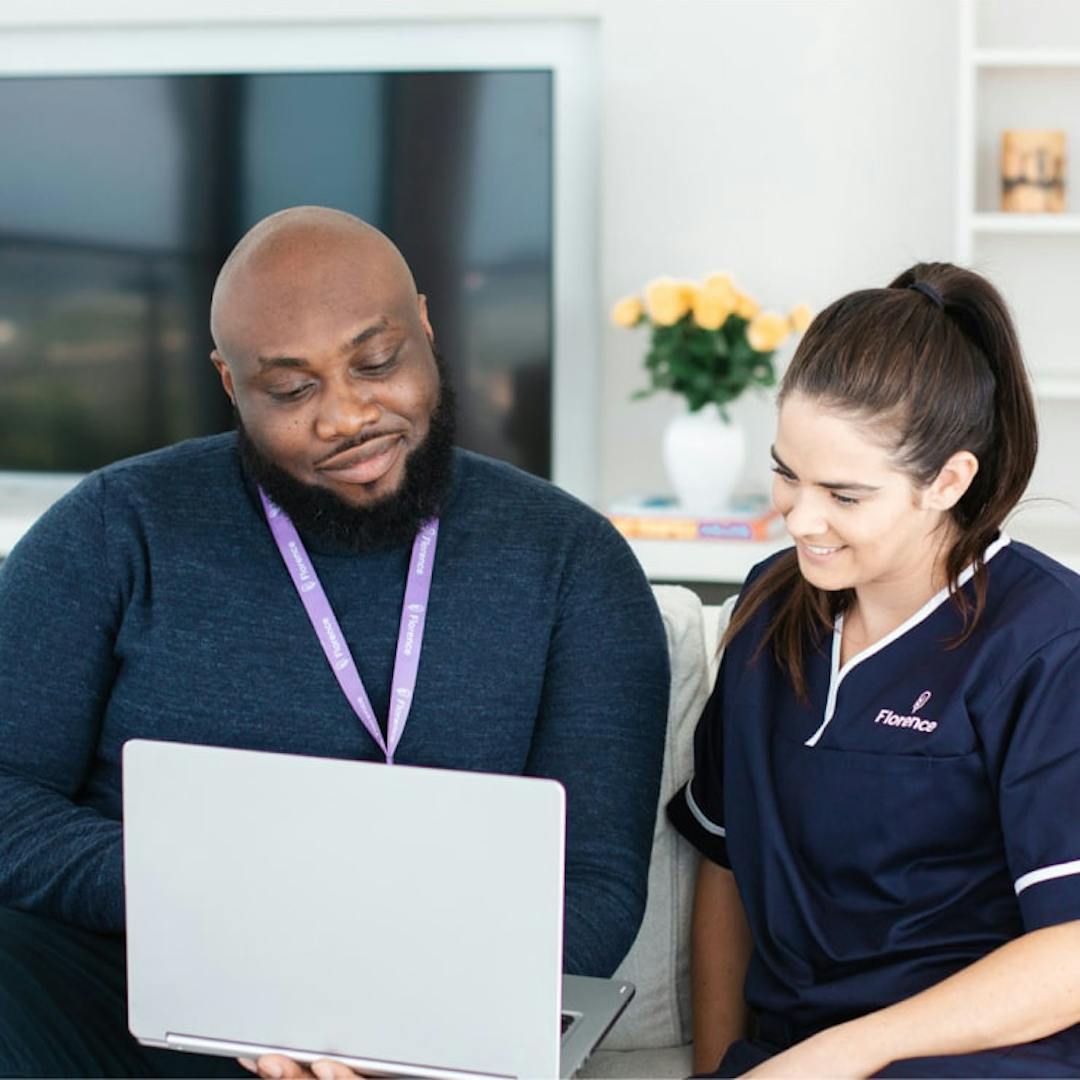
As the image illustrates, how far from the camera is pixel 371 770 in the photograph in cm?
115

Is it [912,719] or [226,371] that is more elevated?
[226,371]

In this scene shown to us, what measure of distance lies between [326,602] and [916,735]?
0.56m

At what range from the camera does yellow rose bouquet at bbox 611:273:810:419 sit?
3168 mm

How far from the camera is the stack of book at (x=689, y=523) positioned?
3252mm

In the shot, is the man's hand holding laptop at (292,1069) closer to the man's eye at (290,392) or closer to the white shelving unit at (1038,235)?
the man's eye at (290,392)

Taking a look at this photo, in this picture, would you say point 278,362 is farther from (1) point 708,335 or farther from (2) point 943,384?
(1) point 708,335

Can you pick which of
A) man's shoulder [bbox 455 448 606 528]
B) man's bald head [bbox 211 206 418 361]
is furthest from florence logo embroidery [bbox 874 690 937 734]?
man's bald head [bbox 211 206 418 361]

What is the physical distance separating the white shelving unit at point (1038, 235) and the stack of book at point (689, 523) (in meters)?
0.48

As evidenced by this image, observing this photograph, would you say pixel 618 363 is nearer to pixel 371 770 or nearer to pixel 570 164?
pixel 570 164

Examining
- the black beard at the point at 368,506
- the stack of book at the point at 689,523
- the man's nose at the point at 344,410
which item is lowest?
the stack of book at the point at 689,523

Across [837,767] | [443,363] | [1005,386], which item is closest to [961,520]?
[1005,386]

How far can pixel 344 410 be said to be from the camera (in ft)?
5.22

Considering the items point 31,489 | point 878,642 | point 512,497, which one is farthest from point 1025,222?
point 31,489

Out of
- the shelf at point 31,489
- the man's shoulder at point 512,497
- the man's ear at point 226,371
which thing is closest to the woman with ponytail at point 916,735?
the man's shoulder at point 512,497
